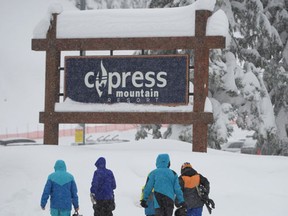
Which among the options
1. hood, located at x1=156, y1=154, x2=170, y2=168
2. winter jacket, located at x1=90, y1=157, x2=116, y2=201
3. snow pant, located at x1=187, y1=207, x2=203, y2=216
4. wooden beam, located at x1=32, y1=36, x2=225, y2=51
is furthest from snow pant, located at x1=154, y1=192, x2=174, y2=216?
wooden beam, located at x1=32, y1=36, x2=225, y2=51

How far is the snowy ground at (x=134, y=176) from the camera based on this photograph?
34.0 ft

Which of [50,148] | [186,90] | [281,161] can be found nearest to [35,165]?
[50,148]

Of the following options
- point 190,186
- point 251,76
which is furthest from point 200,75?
point 251,76

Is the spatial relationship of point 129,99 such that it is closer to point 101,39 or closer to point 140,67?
point 140,67

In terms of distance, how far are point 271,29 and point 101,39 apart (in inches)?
366

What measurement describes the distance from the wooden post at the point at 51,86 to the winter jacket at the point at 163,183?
633 cm

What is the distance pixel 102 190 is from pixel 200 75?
Answer: 5.29 m

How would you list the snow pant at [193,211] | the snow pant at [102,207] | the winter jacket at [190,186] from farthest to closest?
the snow pant at [102,207]
the snow pant at [193,211]
the winter jacket at [190,186]

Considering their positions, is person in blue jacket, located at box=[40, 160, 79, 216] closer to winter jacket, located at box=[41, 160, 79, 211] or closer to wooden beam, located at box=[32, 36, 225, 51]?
winter jacket, located at box=[41, 160, 79, 211]

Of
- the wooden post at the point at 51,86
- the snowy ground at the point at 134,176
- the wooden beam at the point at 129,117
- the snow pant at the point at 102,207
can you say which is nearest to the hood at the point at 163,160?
the snow pant at the point at 102,207

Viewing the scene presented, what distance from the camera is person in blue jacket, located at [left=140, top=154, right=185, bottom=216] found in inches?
309

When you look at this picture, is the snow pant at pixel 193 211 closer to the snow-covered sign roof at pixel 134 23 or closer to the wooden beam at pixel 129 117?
the wooden beam at pixel 129 117

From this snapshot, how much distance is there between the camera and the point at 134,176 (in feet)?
37.6

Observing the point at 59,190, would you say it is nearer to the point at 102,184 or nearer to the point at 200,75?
the point at 102,184
